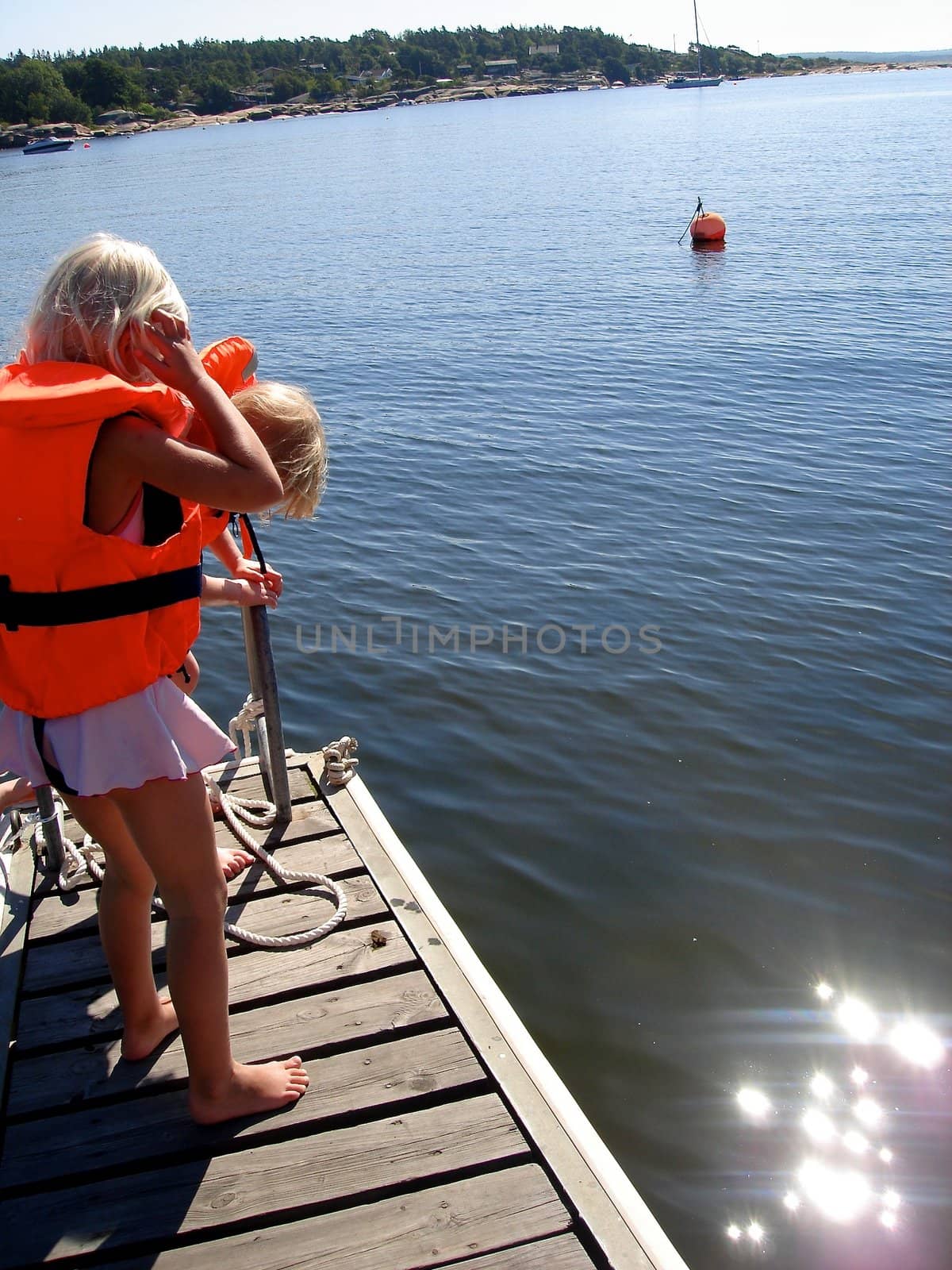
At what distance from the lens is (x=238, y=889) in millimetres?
4004

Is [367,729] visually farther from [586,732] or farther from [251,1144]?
[251,1144]

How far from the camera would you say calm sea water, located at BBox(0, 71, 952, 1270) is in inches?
181

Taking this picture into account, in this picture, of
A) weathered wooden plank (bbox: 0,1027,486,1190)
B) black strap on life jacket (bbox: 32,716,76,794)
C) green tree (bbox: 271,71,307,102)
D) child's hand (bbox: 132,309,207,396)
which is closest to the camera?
child's hand (bbox: 132,309,207,396)

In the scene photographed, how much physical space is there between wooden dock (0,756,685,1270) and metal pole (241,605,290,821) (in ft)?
1.91

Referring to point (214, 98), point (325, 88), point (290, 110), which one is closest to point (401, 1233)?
point (214, 98)

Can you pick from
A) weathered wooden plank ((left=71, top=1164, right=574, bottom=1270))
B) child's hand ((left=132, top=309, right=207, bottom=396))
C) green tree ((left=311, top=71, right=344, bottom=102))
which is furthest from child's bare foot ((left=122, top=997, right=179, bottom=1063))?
green tree ((left=311, top=71, right=344, bottom=102))

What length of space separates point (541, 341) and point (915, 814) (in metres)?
14.0

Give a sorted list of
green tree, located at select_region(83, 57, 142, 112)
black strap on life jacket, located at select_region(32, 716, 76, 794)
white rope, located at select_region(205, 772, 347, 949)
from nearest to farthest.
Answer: black strap on life jacket, located at select_region(32, 716, 76, 794)
white rope, located at select_region(205, 772, 347, 949)
green tree, located at select_region(83, 57, 142, 112)

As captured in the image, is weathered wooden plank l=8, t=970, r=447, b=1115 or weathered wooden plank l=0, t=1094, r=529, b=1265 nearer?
weathered wooden plank l=0, t=1094, r=529, b=1265

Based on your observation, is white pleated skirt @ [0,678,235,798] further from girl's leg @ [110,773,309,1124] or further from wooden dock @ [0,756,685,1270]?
wooden dock @ [0,756,685,1270]

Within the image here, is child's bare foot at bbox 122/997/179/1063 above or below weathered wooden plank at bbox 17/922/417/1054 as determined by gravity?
above

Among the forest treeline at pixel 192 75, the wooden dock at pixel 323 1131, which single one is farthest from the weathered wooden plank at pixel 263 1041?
the forest treeline at pixel 192 75

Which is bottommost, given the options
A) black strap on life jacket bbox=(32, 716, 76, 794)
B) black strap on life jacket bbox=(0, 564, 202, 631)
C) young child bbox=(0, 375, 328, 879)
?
black strap on life jacket bbox=(32, 716, 76, 794)

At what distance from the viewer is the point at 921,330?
58.6 ft
